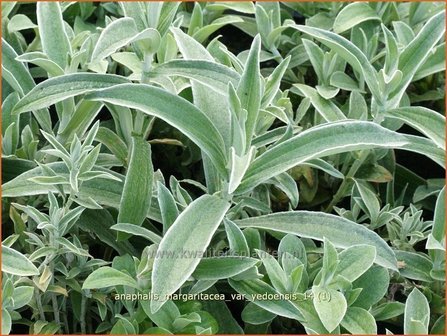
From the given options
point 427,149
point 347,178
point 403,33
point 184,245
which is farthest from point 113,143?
point 403,33

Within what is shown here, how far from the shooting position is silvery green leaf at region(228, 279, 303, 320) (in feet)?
3.56

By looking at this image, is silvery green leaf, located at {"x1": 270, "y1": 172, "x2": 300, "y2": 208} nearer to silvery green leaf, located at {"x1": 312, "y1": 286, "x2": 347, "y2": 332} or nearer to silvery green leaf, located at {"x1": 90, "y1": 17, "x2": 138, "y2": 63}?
silvery green leaf, located at {"x1": 312, "y1": 286, "x2": 347, "y2": 332}

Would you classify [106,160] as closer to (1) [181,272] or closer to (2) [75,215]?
(2) [75,215]

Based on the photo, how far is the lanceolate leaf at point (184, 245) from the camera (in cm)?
97

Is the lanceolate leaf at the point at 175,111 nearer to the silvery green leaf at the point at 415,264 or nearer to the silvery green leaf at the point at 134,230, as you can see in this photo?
the silvery green leaf at the point at 134,230

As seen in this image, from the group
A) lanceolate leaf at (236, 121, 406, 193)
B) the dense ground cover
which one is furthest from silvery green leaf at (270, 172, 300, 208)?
lanceolate leaf at (236, 121, 406, 193)

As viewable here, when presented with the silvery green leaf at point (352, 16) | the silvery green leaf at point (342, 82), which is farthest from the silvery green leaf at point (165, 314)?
the silvery green leaf at point (352, 16)

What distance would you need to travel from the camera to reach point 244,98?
112cm

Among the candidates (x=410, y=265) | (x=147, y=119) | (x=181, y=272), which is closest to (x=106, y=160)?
(x=147, y=119)

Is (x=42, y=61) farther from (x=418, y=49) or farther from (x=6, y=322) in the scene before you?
(x=418, y=49)

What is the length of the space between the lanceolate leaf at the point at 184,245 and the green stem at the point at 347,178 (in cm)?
36

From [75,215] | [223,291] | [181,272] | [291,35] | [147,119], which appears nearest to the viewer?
[181,272]

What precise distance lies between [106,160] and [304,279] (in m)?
0.41

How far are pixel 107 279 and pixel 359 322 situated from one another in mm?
378
